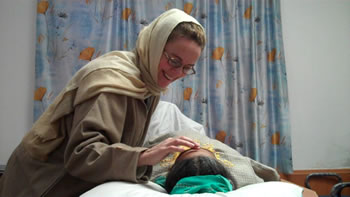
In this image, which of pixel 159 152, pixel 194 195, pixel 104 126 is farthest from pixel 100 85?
pixel 194 195

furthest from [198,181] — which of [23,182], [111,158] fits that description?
[23,182]

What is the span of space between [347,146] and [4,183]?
9.95ft

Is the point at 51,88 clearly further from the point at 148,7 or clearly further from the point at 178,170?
the point at 178,170

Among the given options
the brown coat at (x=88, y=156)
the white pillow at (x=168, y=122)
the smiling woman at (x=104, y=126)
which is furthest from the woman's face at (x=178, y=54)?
the white pillow at (x=168, y=122)

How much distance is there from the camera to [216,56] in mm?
2695

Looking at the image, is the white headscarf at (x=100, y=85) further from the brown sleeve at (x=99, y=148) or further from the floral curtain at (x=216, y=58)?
the floral curtain at (x=216, y=58)

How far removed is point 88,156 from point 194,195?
326 millimetres

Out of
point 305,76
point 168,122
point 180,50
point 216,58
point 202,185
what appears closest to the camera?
point 202,185

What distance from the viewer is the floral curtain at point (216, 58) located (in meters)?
2.59

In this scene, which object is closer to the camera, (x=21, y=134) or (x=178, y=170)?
(x=178, y=170)

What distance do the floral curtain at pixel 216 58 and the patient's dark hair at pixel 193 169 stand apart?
1514 millimetres

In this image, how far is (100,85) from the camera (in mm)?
837

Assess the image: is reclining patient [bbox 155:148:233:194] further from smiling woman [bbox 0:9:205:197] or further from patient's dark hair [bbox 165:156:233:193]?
smiling woman [bbox 0:9:205:197]

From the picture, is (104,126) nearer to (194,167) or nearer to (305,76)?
(194,167)
